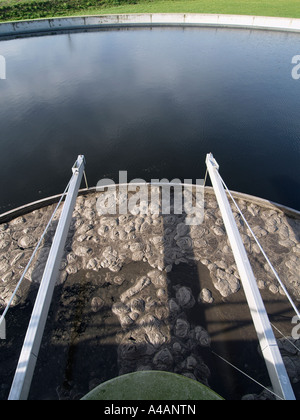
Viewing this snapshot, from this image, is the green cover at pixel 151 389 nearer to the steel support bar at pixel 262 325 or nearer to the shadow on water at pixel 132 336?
the steel support bar at pixel 262 325

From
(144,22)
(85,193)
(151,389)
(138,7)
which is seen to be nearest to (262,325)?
(151,389)

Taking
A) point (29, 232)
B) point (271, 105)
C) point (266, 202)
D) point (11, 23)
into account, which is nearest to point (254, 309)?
point (266, 202)

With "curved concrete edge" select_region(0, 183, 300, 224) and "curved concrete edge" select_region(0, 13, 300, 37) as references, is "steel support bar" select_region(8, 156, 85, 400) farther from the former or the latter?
"curved concrete edge" select_region(0, 13, 300, 37)

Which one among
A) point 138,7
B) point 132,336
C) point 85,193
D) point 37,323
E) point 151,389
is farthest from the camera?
point 138,7

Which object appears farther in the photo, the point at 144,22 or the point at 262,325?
the point at 144,22

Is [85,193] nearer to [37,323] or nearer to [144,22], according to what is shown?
[37,323]

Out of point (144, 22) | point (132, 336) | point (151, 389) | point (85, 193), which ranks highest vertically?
point (144, 22)
